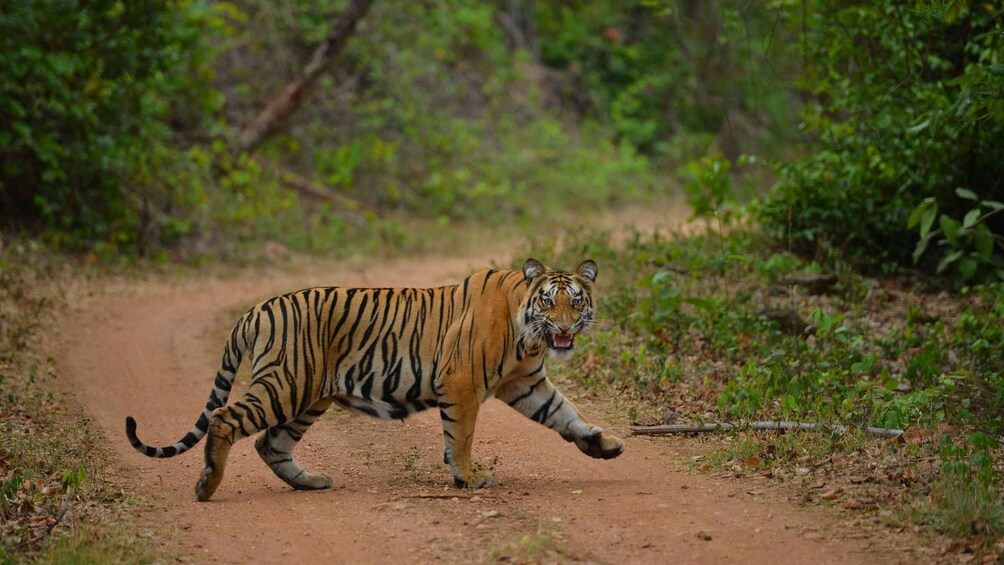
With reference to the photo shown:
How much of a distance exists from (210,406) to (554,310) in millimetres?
2098

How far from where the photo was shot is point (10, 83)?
13.7m

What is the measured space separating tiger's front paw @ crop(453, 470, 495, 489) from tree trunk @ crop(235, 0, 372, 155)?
1261cm

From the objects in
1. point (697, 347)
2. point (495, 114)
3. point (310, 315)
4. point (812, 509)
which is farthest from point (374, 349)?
point (495, 114)

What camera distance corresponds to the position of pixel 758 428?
24.4ft

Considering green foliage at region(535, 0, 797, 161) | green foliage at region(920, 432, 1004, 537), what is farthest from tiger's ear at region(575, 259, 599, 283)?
green foliage at region(535, 0, 797, 161)

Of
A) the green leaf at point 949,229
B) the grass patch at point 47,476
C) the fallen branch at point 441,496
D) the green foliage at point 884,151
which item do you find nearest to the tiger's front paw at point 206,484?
the grass patch at point 47,476

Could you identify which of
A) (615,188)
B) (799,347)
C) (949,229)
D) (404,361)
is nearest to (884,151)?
(949,229)

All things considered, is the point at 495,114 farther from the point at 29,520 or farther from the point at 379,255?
the point at 29,520

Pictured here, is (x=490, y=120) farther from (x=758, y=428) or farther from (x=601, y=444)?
(x=601, y=444)

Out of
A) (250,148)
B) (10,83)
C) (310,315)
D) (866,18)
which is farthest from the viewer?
(250,148)

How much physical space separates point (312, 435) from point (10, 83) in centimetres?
794

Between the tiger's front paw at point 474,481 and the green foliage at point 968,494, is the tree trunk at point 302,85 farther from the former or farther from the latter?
the green foliage at point 968,494

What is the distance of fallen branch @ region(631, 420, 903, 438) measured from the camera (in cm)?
706

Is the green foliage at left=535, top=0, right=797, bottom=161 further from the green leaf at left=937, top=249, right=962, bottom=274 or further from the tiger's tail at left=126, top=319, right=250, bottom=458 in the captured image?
the tiger's tail at left=126, top=319, right=250, bottom=458
